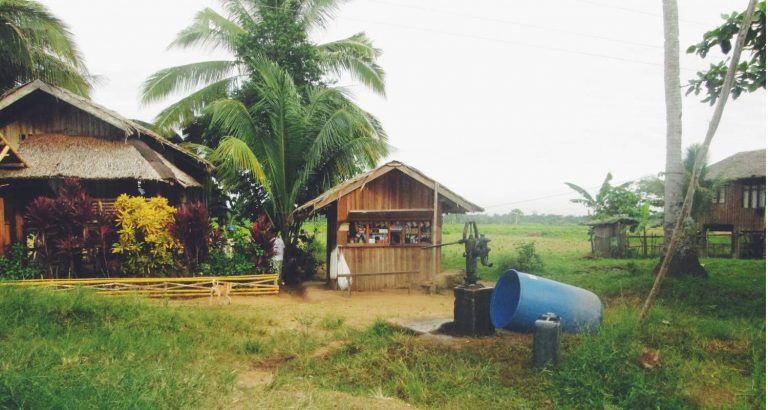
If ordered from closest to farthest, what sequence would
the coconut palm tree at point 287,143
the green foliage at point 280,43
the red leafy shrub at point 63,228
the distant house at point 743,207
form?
the red leafy shrub at point 63,228 → the coconut palm tree at point 287,143 → the green foliage at point 280,43 → the distant house at point 743,207

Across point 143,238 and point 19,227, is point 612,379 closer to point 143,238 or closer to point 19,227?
point 143,238

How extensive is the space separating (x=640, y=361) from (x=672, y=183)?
24.3 feet

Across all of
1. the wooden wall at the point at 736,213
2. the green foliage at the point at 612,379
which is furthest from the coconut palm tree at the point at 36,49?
the wooden wall at the point at 736,213

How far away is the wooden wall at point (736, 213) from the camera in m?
20.1

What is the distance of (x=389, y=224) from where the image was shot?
1279 centimetres

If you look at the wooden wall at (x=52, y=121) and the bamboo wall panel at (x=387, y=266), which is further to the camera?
the wooden wall at (x=52, y=121)

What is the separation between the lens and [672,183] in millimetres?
11375

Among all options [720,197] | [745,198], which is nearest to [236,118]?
[745,198]

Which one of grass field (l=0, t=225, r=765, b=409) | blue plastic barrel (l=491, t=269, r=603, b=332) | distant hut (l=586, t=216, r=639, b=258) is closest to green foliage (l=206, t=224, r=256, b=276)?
grass field (l=0, t=225, r=765, b=409)

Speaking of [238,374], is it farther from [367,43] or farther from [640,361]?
[367,43]

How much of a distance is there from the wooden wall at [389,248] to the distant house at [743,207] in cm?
1279

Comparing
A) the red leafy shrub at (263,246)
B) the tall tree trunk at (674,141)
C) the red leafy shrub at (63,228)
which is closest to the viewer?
the red leafy shrub at (63,228)

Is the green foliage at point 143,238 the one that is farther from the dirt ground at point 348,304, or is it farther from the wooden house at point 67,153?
the dirt ground at point 348,304

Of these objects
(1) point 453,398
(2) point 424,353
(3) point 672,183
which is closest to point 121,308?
(2) point 424,353
